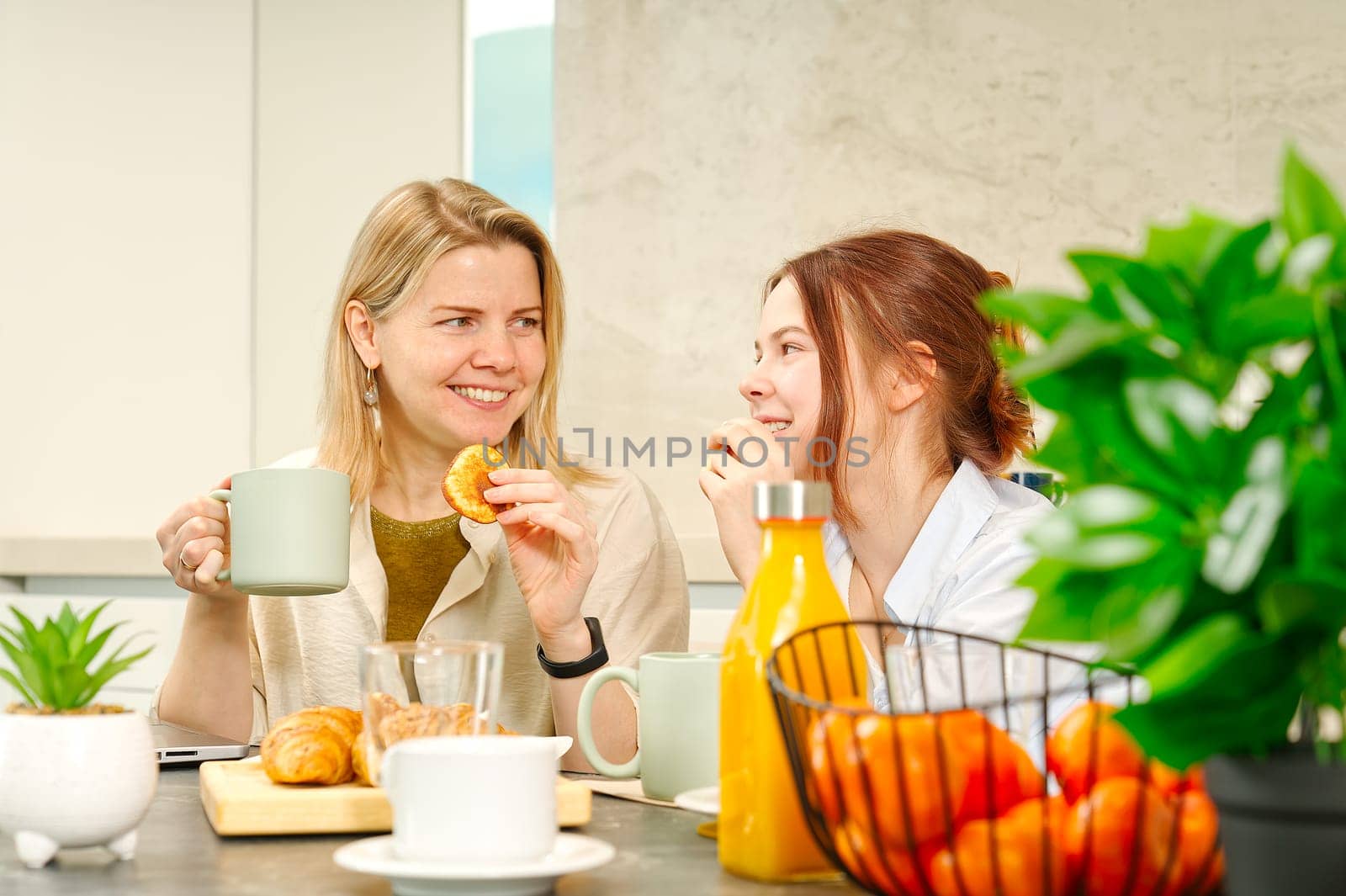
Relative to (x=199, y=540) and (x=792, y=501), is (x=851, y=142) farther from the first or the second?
(x=792, y=501)

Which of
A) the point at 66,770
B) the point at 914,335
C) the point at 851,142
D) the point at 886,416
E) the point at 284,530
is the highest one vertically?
the point at 851,142

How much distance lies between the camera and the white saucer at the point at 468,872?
0.66m

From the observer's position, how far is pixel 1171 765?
53 cm

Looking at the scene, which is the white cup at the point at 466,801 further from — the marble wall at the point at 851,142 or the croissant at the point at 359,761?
the marble wall at the point at 851,142

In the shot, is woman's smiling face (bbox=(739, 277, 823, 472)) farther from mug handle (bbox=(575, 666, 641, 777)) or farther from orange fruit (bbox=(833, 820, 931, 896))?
orange fruit (bbox=(833, 820, 931, 896))

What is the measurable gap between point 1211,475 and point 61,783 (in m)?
0.67

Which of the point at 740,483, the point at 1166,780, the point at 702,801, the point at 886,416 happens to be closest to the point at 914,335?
the point at 886,416

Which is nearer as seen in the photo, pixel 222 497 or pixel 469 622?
pixel 222 497

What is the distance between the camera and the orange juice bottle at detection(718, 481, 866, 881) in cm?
72

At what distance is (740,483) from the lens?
164cm

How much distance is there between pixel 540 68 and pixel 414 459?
1.23 metres

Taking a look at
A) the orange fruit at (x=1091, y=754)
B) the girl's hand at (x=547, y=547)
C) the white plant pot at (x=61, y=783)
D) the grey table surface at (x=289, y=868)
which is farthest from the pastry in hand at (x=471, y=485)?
the orange fruit at (x=1091, y=754)

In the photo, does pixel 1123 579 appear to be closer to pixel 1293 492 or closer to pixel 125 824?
pixel 1293 492

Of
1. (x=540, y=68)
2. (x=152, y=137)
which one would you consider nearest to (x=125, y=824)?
(x=540, y=68)
